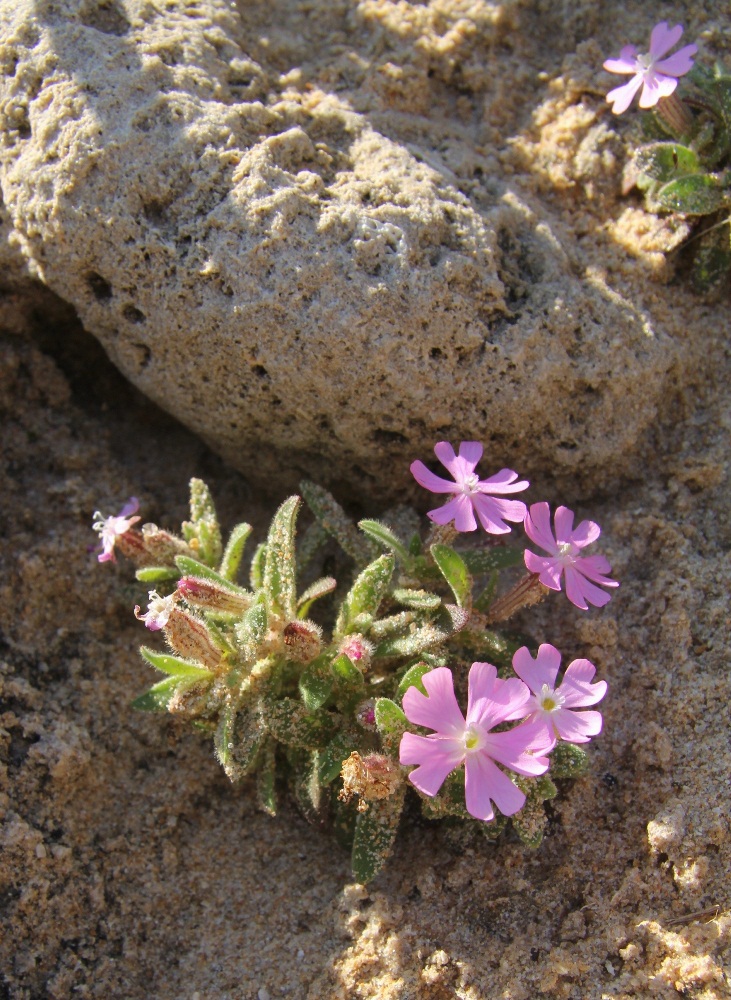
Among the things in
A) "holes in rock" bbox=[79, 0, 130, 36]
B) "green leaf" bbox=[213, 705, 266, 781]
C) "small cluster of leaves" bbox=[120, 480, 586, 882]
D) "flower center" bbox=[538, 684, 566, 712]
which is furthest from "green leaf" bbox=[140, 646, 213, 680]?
"holes in rock" bbox=[79, 0, 130, 36]

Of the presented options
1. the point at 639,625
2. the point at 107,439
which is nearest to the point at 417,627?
the point at 639,625

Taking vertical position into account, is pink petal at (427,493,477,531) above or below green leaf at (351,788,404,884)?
above

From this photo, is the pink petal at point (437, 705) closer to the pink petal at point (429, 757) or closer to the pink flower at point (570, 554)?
the pink petal at point (429, 757)

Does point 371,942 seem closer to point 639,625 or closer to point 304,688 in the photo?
point 304,688

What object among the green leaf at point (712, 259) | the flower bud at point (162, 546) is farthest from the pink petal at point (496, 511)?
the green leaf at point (712, 259)

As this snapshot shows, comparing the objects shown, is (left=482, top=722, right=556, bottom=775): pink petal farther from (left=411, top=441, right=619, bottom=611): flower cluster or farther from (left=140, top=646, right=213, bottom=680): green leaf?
(left=140, top=646, right=213, bottom=680): green leaf

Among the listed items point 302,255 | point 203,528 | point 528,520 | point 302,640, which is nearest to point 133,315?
point 302,255

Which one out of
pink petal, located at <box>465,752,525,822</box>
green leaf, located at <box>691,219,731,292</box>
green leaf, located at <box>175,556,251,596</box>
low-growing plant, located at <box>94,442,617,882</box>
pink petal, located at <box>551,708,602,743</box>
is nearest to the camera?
pink petal, located at <box>465,752,525,822</box>
